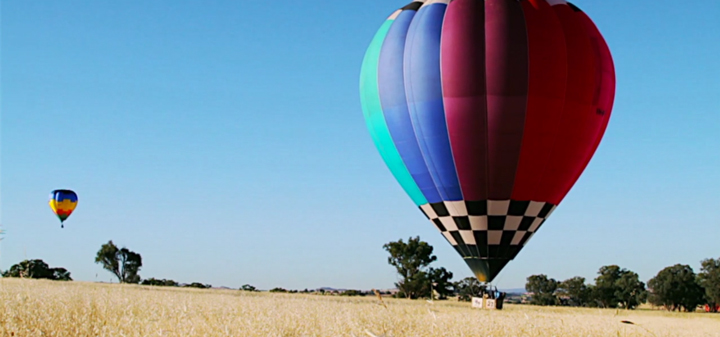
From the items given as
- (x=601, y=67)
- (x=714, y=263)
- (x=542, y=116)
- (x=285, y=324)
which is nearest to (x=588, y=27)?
(x=601, y=67)

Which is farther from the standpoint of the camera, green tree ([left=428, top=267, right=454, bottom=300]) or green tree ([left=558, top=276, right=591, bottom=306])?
green tree ([left=558, top=276, right=591, bottom=306])

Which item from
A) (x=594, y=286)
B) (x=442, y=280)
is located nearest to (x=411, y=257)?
(x=442, y=280)

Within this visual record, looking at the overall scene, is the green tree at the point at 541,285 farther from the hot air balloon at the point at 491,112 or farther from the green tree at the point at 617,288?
the hot air balloon at the point at 491,112

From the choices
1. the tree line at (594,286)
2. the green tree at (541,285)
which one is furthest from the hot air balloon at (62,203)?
the green tree at (541,285)

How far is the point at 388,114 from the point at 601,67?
7034 mm

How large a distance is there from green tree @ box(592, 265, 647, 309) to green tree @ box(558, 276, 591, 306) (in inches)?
58.5

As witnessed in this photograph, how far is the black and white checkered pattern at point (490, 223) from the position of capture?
2289 cm

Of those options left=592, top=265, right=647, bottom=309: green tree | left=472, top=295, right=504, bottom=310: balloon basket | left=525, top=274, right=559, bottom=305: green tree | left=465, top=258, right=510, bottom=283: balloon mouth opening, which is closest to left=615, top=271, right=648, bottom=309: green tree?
left=592, top=265, right=647, bottom=309: green tree

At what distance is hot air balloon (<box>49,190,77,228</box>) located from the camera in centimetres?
5734

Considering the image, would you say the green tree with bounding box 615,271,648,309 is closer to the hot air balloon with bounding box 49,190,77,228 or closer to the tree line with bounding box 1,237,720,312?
the tree line with bounding box 1,237,720,312

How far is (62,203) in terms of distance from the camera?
188ft

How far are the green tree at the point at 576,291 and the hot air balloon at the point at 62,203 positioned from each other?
51.4 meters

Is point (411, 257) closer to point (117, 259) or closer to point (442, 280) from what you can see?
point (442, 280)

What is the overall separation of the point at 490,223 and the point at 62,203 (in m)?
43.8
